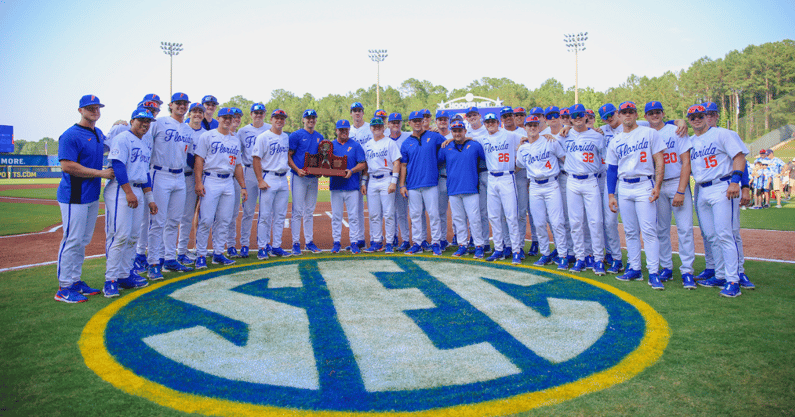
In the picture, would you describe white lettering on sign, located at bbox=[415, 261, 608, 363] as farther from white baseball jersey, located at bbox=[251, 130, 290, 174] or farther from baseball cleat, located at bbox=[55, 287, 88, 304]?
baseball cleat, located at bbox=[55, 287, 88, 304]

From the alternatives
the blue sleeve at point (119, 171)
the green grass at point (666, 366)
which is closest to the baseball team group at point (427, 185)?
the blue sleeve at point (119, 171)

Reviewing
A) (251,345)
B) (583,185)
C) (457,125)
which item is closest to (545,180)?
(583,185)

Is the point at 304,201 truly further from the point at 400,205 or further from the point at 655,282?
the point at 655,282

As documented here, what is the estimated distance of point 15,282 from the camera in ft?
18.9

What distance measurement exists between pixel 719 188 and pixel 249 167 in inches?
269

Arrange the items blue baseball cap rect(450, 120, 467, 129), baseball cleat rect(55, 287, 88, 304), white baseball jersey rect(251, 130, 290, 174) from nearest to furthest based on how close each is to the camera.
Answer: baseball cleat rect(55, 287, 88, 304) < blue baseball cap rect(450, 120, 467, 129) < white baseball jersey rect(251, 130, 290, 174)

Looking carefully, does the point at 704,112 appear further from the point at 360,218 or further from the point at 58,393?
the point at 58,393

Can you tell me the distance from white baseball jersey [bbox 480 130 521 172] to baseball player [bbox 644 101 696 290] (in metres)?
1.87

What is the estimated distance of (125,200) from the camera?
5355 mm

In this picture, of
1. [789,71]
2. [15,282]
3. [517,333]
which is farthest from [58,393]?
[789,71]

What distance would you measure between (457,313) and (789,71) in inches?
3173

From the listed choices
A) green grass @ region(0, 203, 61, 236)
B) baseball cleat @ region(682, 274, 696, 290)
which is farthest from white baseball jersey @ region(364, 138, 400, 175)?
green grass @ region(0, 203, 61, 236)

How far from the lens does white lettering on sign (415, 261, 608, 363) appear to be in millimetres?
3631

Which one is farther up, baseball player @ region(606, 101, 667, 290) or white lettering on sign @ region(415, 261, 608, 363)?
baseball player @ region(606, 101, 667, 290)
